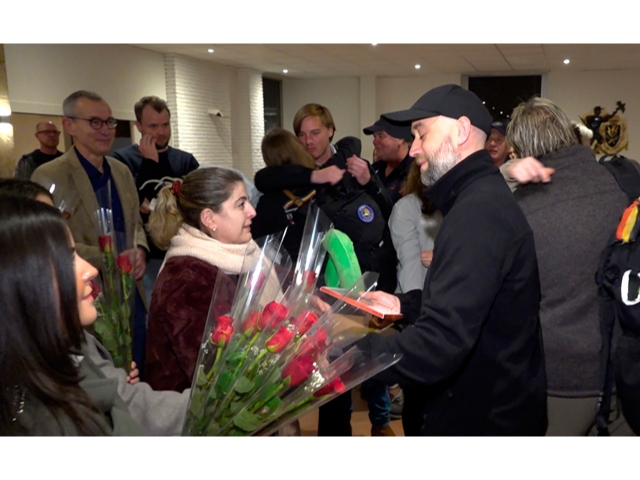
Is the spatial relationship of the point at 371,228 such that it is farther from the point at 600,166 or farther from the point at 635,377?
the point at 635,377

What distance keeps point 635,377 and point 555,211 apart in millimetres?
552

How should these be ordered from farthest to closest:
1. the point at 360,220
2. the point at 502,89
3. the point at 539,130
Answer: the point at 502,89
the point at 360,220
the point at 539,130

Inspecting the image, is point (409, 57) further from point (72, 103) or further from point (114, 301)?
point (114, 301)

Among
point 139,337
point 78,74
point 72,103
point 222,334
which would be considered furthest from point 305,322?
point 78,74

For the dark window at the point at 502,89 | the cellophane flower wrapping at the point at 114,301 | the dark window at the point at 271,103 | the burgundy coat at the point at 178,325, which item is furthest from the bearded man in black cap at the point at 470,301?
the dark window at the point at 502,89

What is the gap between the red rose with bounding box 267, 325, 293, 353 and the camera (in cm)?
114

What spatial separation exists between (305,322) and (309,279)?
0.16 m

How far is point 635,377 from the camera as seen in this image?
158 cm

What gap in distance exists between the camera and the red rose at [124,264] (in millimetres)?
1714

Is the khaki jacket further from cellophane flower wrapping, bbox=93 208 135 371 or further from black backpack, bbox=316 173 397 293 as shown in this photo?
black backpack, bbox=316 173 397 293

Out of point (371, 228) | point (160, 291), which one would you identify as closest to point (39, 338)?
point (160, 291)

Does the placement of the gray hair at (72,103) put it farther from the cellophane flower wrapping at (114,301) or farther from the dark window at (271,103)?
the dark window at (271,103)

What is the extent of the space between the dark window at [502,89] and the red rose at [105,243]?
427 inches

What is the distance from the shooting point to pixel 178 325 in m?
1.71
